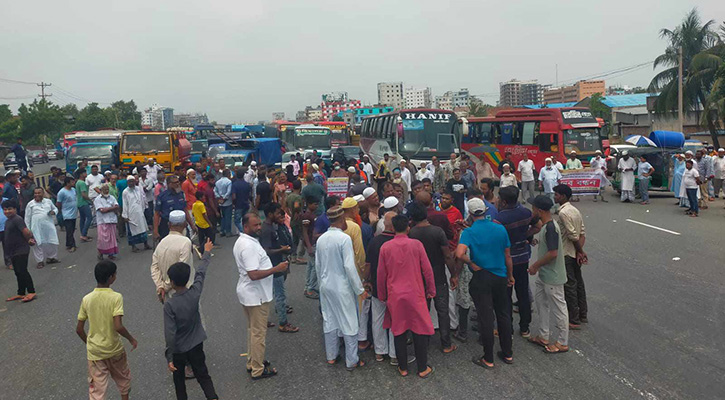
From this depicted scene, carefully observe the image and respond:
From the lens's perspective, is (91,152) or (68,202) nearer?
(68,202)

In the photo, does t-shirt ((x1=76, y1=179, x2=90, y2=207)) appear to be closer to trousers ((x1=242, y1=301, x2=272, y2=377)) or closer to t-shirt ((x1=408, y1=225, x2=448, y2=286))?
trousers ((x1=242, y1=301, x2=272, y2=377))

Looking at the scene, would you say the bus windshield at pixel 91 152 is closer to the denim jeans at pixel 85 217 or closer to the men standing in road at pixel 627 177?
the denim jeans at pixel 85 217

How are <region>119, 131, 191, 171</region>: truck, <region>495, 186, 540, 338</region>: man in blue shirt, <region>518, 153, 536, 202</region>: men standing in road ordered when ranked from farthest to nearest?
1. <region>119, 131, 191, 171</region>: truck
2. <region>518, 153, 536, 202</region>: men standing in road
3. <region>495, 186, 540, 338</region>: man in blue shirt

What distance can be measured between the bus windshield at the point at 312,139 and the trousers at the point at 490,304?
879 inches

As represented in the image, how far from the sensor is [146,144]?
66.1ft

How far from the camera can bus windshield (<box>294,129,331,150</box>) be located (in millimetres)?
27078

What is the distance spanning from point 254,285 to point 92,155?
1957cm

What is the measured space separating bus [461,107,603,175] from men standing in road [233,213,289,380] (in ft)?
49.9

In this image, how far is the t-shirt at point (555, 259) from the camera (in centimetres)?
554

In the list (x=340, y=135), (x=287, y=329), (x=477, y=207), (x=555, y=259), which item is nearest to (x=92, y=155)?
(x=340, y=135)

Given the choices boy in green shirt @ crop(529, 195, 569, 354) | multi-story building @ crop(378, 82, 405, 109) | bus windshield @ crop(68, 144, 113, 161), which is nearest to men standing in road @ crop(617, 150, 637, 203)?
boy in green shirt @ crop(529, 195, 569, 354)

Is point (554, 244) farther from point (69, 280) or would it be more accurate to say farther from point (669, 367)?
point (69, 280)

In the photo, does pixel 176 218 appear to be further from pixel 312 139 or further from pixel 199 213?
pixel 312 139

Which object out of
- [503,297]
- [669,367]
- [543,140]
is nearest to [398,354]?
[503,297]
